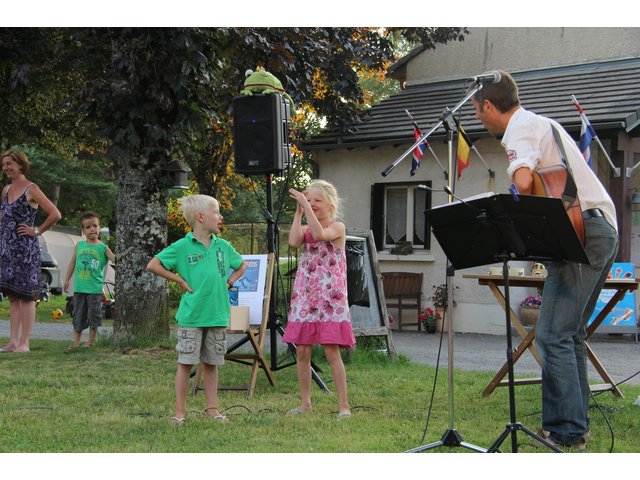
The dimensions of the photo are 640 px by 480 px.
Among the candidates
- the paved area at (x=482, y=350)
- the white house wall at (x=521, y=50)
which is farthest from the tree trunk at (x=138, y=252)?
the white house wall at (x=521, y=50)

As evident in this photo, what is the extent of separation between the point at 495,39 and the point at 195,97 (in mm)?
8426

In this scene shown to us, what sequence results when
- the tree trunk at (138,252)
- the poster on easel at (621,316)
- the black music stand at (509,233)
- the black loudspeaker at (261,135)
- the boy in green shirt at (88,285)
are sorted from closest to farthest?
the black music stand at (509,233), the black loudspeaker at (261,135), the tree trunk at (138,252), the boy in green shirt at (88,285), the poster on easel at (621,316)

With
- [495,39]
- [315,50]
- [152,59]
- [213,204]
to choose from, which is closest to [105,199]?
[495,39]

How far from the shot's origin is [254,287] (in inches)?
319

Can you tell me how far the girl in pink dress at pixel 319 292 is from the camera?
6.10m

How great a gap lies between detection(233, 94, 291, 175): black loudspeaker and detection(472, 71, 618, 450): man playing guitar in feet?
9.41

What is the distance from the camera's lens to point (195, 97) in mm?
9875

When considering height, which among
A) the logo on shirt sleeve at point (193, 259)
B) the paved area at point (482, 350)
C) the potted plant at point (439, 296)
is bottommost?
the paved area at point (482, 350)

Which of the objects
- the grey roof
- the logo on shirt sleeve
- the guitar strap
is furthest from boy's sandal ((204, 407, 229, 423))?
the grey roof

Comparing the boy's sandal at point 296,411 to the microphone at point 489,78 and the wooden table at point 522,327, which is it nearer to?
the wooden table at point 522,327

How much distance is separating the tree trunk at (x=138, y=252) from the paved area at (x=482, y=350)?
1.51 metres

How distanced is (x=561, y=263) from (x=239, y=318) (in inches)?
130

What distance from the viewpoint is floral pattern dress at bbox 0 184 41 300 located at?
938cm
